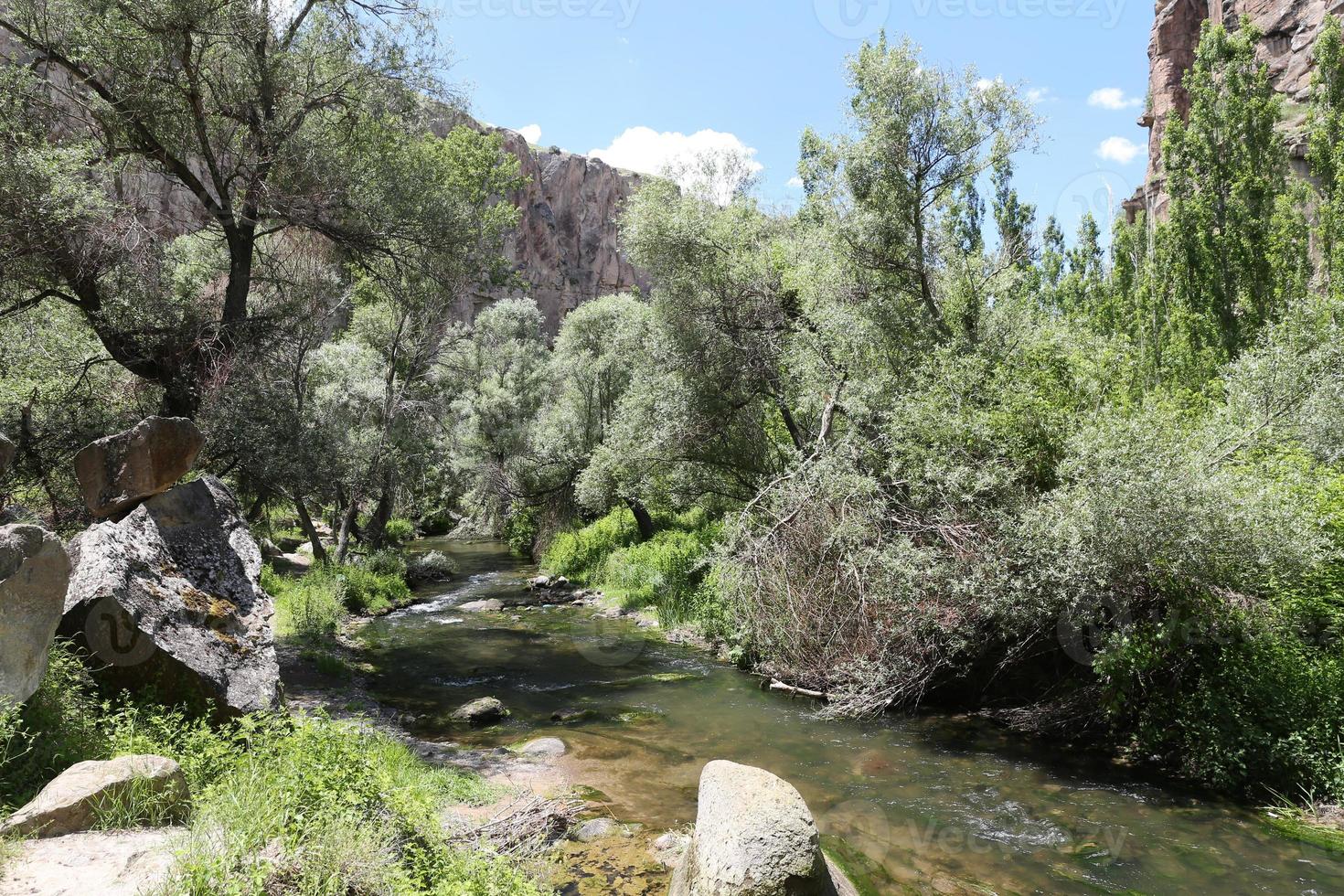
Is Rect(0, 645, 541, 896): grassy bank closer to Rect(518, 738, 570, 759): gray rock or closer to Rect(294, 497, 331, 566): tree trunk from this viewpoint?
Rect(518, 738, 570, 759): gray rock

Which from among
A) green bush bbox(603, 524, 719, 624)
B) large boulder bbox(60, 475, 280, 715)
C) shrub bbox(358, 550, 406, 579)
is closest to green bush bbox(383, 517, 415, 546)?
shrub bbox(358, 550, 406, 579)

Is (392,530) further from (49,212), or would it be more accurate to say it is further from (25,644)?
(25,644)

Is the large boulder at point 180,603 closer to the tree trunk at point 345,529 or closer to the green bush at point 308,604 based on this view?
the green bush at point 308,604

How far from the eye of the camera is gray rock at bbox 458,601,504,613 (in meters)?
19.6

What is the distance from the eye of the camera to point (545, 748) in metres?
9.73

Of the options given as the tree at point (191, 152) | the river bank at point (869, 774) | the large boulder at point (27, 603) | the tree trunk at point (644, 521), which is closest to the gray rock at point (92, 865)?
the large boulder at point (27, 603)

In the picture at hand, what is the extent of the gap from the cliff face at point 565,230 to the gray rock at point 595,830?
5677cm

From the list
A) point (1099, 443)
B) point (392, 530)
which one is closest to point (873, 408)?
point (1099, 443)

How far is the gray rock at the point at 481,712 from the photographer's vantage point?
10906 mm

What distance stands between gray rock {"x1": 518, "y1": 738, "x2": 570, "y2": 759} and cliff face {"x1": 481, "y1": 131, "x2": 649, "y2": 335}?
54368mm

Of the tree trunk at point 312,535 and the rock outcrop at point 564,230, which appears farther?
the rock outcrop at point 564,230

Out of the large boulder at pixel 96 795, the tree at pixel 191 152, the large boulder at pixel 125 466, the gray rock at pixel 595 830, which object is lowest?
the gray rock at pixel 595 830

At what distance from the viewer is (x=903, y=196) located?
13.4 meters

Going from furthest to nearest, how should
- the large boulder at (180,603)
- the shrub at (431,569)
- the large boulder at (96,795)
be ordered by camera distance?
the shrub at (431,569) → the large boulder at (180,603) → the large boulder at (96,795)
